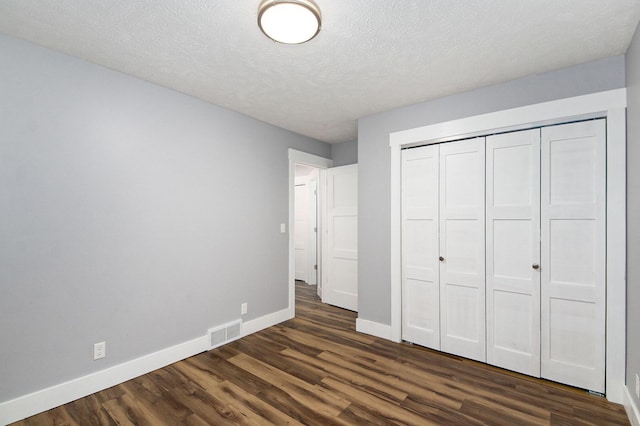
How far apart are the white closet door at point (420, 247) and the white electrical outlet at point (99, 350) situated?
2.81m

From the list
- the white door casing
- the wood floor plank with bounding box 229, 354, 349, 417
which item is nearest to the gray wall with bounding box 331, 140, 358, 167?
the white door casing

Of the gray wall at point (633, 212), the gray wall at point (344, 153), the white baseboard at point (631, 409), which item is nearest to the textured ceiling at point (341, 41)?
the gray wall at point (633, 212)

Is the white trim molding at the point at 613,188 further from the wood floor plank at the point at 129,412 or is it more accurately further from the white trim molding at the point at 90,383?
the white trim molding at the point at 90,383

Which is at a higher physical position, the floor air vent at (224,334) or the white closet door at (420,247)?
the white closet door at (420,247)

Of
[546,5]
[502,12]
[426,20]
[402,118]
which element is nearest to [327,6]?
[426,20]

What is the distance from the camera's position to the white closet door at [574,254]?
2260 millimetres

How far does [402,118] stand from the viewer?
3.25 m

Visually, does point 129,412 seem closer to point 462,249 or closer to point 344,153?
point 462,249

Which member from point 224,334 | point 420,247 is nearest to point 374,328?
point 420,247

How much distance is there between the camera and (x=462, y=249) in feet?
9.53

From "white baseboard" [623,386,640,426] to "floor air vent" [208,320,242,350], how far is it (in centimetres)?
325

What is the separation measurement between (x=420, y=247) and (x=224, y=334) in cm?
233

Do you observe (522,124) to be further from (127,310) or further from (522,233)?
(127,310)

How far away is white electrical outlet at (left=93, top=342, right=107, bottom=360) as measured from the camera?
2.31 m
